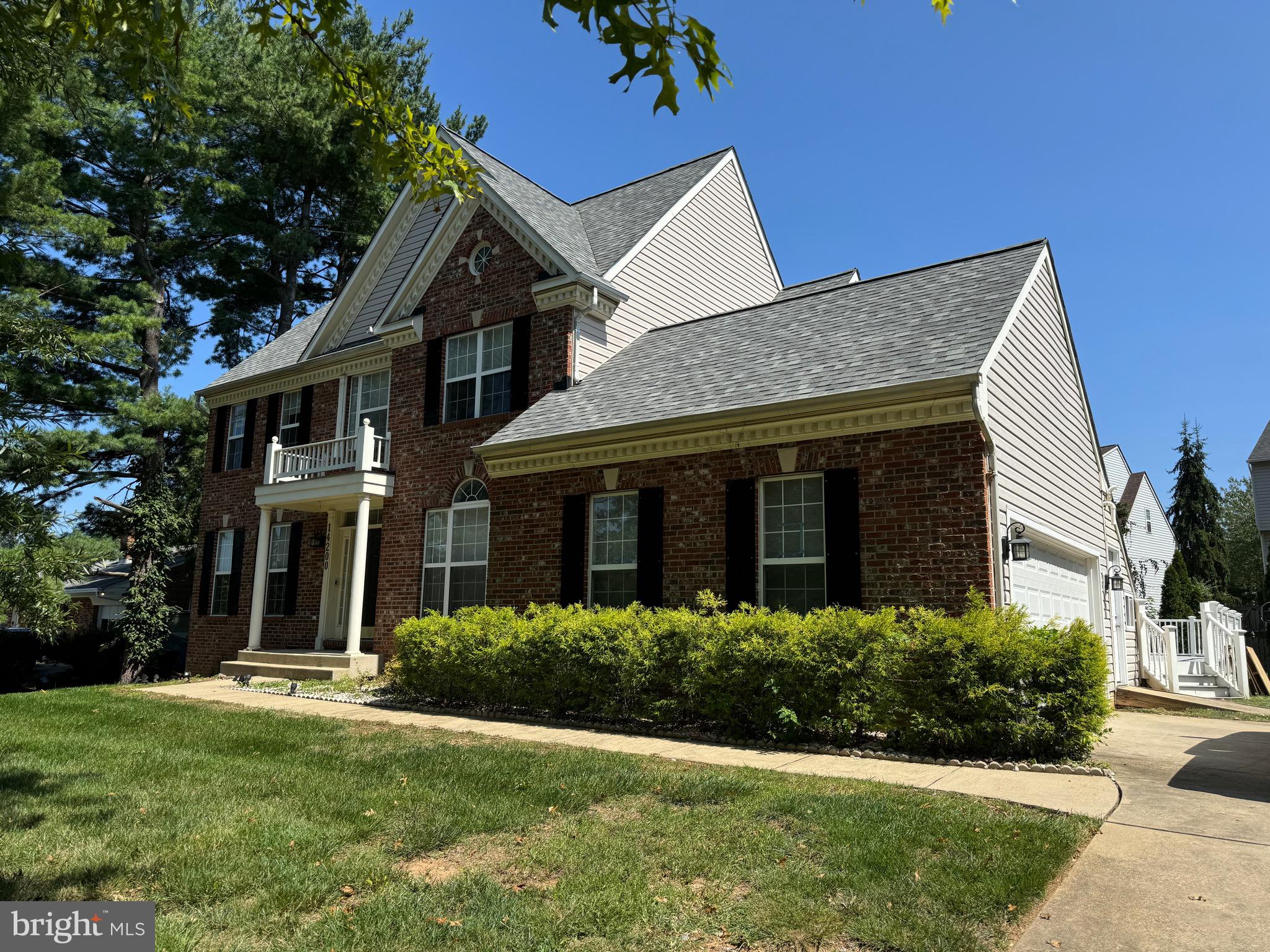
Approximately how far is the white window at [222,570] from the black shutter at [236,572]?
10cm

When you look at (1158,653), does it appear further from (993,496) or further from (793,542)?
(793,542)

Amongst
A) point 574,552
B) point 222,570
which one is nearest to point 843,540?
point 574,552

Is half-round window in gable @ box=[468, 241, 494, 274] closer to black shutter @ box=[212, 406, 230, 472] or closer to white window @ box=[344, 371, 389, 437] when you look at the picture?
white window @ box=[344, 371, 389, 437]

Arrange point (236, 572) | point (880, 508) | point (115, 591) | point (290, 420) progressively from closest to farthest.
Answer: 1. point (880, 508)
2. point (236, 572)
3. point (290, 420)
4. point (115, 591)

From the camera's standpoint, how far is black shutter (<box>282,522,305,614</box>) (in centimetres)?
1819

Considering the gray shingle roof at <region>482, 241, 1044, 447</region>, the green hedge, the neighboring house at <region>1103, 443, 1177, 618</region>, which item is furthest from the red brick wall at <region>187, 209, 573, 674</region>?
the neighboring house at <region>1103, 443, 1177, 618</region>

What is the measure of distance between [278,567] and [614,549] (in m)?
10.1

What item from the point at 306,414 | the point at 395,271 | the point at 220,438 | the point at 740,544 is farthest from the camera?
the point at 220,438

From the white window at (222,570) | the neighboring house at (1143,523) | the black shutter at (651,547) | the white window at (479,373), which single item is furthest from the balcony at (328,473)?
the neighboring house at (1143,523)

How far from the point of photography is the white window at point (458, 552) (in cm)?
1449

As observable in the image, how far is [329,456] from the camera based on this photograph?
17188 millimetres

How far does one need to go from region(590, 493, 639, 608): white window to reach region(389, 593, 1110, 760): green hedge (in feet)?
5.01

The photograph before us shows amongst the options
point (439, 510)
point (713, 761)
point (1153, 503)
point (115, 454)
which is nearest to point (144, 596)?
point (115, 454)

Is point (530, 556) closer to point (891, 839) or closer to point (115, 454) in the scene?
point (891, 839)
